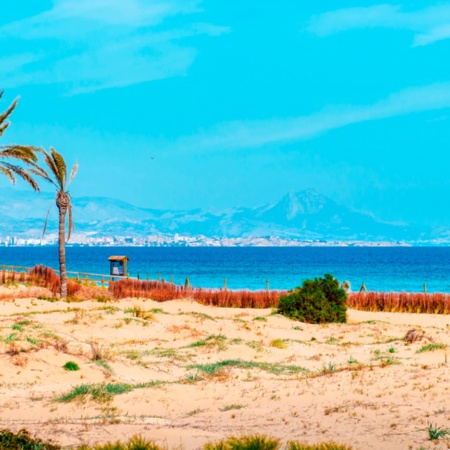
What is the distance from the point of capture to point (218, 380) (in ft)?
48.5

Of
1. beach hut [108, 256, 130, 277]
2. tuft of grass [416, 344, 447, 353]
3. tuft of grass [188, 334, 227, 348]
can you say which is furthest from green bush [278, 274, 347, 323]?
beach hut [108, 256, 130, 277]

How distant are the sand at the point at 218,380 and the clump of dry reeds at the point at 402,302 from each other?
10398 millimetres

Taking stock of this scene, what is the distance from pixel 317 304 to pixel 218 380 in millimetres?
14081

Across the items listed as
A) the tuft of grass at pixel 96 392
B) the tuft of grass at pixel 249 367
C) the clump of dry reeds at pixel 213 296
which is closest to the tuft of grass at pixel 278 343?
the tuft of grass at pixel 249 367

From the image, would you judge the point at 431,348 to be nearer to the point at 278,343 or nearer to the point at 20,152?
the point at 278,343

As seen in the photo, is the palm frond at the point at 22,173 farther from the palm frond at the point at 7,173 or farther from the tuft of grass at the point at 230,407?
the tuft of grass at the point at 230,407

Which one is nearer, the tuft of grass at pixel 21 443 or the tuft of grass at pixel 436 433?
the tuft of grass at pixel 21 443

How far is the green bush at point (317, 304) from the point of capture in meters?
28.2

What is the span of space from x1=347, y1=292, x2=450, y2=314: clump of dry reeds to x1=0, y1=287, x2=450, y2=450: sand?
409 inches

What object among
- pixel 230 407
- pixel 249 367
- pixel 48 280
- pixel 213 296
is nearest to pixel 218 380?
pixel 249 367

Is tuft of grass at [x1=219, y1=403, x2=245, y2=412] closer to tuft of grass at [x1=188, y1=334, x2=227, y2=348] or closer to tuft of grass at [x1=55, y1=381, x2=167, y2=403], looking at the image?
tuft of grass at [x1=55, y1=381, x2=167, y2=403]

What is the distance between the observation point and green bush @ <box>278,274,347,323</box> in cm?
2820

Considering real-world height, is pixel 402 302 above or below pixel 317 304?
below

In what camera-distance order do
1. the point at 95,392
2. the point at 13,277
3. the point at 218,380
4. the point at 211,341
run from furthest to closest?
1. the point at 13,277
2. the point at 211,341
3. the point at 218,380
4. the point at 95,392
